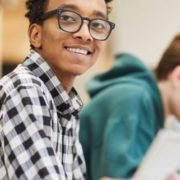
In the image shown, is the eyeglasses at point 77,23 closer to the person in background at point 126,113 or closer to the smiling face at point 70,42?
the smiling face at point 70,42

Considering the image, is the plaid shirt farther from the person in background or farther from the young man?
the person in background

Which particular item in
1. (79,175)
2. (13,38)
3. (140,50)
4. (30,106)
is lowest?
(140,50)

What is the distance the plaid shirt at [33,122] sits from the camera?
498 mm

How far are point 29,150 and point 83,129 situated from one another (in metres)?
0.61

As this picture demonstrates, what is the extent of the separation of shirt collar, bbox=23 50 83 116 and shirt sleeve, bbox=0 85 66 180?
1.2 inches

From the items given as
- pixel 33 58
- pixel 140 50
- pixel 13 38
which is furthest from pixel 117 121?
pixel 140 50

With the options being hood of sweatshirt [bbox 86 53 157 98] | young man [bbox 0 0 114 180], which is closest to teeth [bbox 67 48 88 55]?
young man [bbox 0 0 114 180]

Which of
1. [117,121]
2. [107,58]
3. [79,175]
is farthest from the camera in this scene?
[107,58]

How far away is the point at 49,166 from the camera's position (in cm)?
50

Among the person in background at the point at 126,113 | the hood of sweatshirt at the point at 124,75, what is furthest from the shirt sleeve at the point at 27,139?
the hood of sweatshirt at the point at 124,75

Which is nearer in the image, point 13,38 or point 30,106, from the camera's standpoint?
point 30,106

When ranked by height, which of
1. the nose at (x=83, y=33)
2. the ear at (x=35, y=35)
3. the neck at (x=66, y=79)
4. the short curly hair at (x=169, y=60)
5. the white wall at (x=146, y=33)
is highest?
the nose at (x=83, y=33)

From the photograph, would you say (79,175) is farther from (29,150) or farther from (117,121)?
(117,121)

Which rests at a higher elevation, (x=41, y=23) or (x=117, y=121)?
(x=41, y=23)
